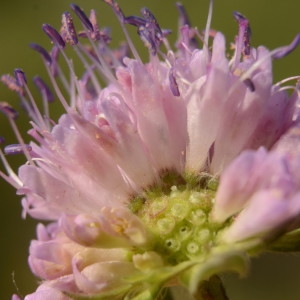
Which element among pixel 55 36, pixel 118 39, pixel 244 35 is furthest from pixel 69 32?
pixel 118 39

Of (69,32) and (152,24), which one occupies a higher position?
(69,32)

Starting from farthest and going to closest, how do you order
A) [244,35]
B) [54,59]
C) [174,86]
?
[54,59] < [244,35] < [174,86]

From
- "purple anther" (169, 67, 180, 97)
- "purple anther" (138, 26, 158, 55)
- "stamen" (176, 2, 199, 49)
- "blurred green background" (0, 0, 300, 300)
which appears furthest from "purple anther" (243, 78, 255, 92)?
"blurred green background" (0, 0, 300, 300)

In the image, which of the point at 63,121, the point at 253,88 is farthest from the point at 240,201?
the point at 63,121

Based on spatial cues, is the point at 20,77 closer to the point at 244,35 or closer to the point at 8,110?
the point at 8,110

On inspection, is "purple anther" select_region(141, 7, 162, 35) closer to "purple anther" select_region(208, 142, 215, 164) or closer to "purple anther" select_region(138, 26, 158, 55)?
"purple anther" select_region(138, 26, 158, 55)

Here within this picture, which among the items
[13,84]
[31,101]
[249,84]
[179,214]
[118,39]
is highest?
[118,39]
